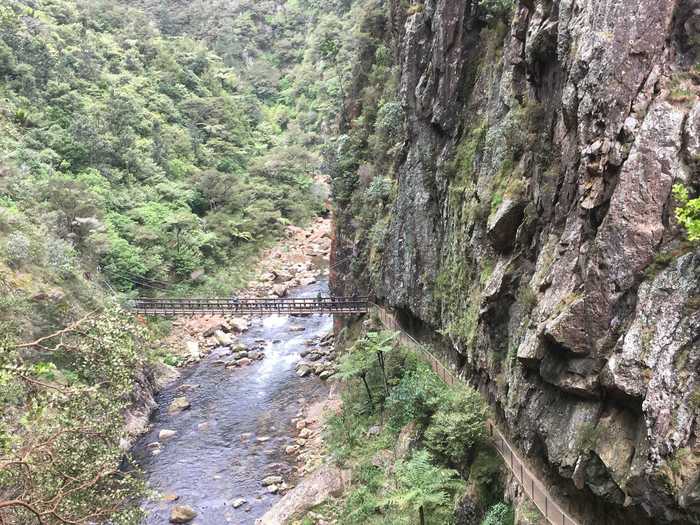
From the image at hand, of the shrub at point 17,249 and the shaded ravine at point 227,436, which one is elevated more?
the shrub at point 17,249

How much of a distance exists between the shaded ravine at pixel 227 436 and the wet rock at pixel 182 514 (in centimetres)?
27

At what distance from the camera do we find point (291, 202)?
52.1m

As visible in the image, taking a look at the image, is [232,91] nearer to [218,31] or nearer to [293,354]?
[218,31]

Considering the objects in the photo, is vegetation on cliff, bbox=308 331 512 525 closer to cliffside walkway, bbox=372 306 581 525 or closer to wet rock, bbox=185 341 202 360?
cliffside walkway, bbox=372 306 581 525

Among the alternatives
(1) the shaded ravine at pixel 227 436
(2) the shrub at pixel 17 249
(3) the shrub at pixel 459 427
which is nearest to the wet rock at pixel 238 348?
(1) the shaded ravine at pixel 227 436

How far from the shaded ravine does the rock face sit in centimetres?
954

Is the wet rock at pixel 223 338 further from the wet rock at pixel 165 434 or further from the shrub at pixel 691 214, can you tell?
the shrub at pixel 691 214

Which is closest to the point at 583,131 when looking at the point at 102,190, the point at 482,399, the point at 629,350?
the point at 629,350

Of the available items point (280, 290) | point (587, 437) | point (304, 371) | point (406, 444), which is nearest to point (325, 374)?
point (304, 371)

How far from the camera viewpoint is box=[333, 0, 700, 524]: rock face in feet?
23.5

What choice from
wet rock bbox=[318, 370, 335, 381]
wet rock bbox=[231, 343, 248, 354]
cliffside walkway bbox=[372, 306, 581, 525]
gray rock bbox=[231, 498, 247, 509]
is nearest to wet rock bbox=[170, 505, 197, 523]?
gray rock bbox=[231, 498, 247, 509]

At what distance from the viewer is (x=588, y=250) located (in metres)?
8.87

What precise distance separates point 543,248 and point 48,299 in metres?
20.8

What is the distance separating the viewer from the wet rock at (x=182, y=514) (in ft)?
57.0
